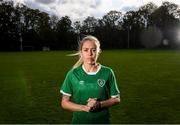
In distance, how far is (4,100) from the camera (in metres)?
12.6

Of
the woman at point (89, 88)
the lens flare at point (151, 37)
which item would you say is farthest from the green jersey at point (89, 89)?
the lens flare at point (151, 37)

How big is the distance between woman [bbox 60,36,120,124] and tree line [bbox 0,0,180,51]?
4273 inches

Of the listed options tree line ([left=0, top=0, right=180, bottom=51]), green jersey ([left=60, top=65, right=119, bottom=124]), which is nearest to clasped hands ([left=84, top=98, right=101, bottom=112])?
green jersey ([left=60, top=65, right=119, bottom=124])

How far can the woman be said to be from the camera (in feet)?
11.7

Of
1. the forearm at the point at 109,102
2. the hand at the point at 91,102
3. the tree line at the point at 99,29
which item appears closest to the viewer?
the hand at the point at 91,102

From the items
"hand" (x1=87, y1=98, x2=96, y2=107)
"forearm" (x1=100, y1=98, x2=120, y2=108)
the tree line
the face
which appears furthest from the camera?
the tree line

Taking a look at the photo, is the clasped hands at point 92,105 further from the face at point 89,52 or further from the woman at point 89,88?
the face at point 89,52

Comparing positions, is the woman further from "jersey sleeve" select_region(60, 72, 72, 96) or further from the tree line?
the tree line

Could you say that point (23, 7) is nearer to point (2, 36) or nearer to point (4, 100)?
point (2, 36)

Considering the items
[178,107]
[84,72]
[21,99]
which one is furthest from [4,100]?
[84,72]

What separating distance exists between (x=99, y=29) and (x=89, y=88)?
446ft

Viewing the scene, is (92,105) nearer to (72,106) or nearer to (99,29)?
(72,106)

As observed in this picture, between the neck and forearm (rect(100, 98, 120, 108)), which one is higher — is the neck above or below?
above

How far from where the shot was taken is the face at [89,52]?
3637 millimetres
